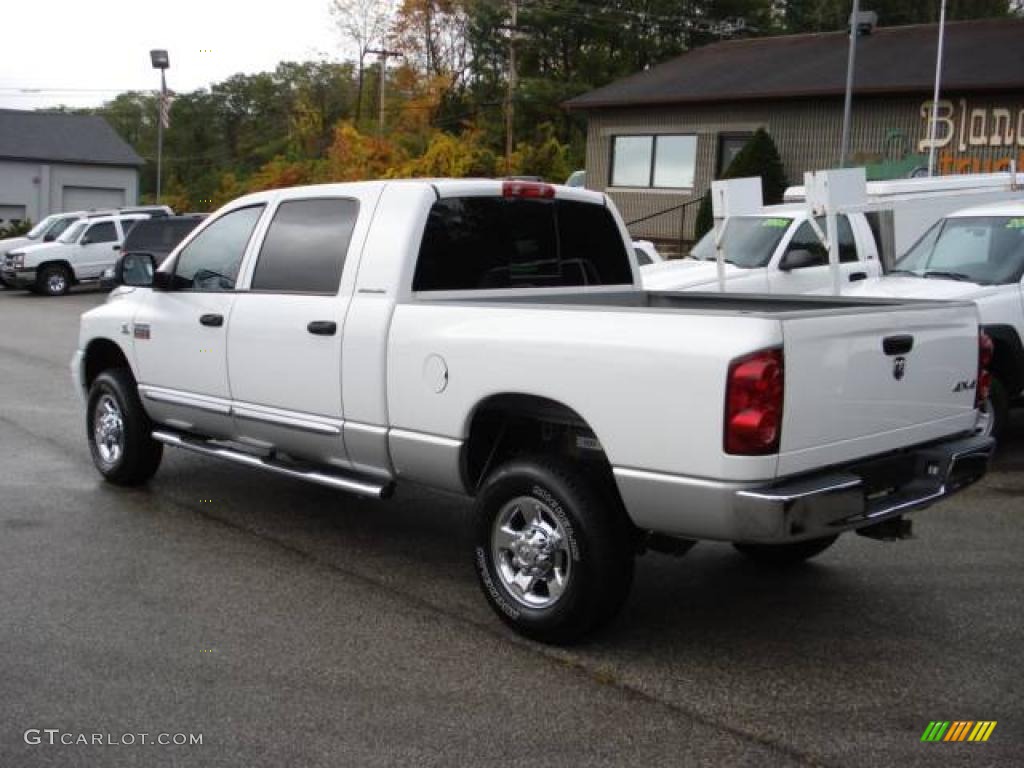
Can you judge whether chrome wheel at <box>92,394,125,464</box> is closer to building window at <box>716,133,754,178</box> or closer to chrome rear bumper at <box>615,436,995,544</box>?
chrome rear bumper at <box>615,436,995,544</box>

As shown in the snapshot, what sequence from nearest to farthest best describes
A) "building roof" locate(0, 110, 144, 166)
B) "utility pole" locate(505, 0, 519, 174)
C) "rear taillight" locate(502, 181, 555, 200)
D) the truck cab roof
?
"rear taillight" locate(502, 181, 555, 200) < the truck cab roof < "utility pole" locate(505, 0, 519, 174) < "building roof" locate(0, 110, 144, 166)

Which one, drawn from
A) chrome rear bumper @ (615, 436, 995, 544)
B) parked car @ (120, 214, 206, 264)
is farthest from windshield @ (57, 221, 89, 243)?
chrome rear bumper @ (615, 436, 995, 544)

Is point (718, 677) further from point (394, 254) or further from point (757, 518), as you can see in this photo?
point (394, 254)

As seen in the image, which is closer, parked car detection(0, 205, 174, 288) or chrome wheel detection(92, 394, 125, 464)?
chrome wheel detection(92, 394, 125, 464)

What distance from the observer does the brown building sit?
24281mm

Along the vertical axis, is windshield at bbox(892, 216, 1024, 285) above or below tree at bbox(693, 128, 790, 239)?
below

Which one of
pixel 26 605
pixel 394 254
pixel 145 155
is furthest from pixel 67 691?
pixel 145 155

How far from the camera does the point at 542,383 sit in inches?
190

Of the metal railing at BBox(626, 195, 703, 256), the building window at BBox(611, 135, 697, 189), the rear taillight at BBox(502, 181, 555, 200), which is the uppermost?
the building window at BBox(611, 135, 697, 189)

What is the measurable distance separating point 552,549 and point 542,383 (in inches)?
28.0

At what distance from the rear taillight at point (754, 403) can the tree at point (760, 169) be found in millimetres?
22402

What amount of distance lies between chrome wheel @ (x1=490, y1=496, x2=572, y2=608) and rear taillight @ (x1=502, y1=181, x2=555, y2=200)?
1.90m

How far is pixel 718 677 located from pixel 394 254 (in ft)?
8.38

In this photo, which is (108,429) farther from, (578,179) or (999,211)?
(578,179)
